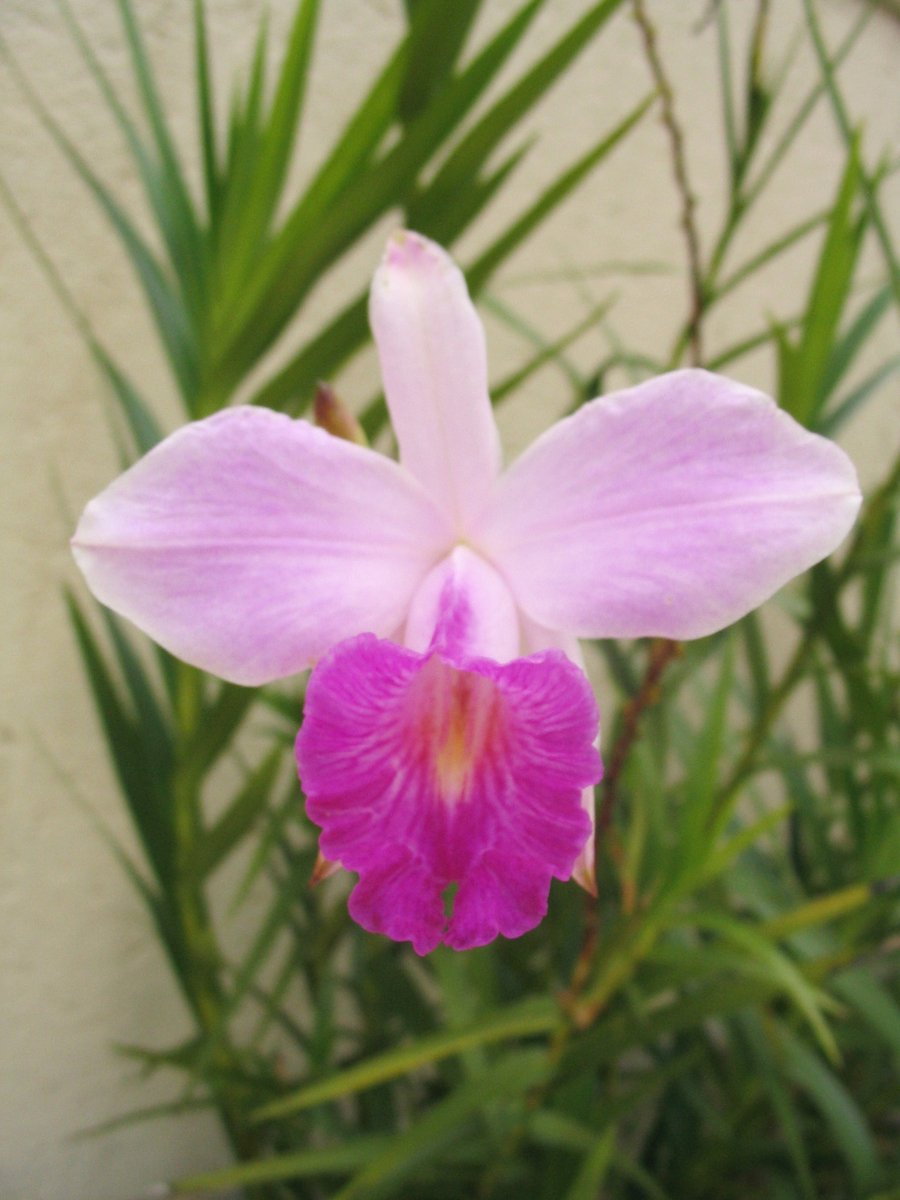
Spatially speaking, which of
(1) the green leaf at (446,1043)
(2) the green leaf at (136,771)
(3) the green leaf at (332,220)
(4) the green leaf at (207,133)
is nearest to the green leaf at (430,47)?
(3) the green leaf at (332,220)

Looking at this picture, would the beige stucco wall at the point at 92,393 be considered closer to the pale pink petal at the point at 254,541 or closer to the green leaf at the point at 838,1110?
the pale pink petal at the point at 254,541

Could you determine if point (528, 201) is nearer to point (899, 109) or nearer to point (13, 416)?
point (13, 416)

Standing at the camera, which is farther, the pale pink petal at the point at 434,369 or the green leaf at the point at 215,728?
the green leaf at the point at 215,728

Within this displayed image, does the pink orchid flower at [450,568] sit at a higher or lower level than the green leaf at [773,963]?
higher

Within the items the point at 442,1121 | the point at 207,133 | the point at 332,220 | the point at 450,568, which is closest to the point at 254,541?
the point at 450,568

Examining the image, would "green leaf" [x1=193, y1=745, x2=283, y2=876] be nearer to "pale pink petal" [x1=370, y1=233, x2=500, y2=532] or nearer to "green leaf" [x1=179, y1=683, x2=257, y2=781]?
"green leaf" [x1=179, y1=683, x2=257, y2=781]

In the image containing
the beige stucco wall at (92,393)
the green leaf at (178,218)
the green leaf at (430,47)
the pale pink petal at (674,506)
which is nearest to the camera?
the pale pink petal at (674,506)

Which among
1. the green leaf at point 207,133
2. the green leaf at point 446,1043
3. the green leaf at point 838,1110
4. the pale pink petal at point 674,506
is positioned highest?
the green leaf at point 207,133

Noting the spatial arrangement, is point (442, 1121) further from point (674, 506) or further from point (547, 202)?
point (547, 202)

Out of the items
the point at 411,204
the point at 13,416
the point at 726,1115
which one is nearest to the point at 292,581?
the point at 411,204
